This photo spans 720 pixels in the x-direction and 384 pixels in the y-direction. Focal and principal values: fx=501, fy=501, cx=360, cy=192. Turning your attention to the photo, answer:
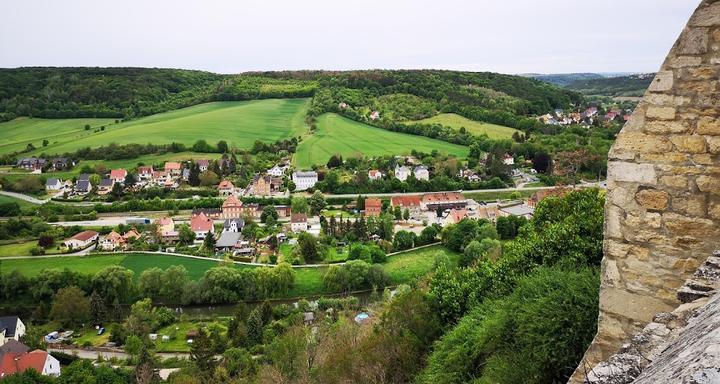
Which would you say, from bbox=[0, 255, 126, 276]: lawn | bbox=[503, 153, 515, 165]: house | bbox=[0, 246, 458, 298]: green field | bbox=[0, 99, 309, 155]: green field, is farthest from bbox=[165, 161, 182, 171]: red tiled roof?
bbox=[503, 153, 515, 165]: house

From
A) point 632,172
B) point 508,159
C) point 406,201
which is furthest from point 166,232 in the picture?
point 632,172

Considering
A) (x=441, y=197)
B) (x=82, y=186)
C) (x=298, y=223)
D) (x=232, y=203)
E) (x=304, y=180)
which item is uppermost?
(x=304, y=180)

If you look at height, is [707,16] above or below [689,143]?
above

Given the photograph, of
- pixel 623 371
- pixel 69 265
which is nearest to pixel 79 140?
pixel 69 265

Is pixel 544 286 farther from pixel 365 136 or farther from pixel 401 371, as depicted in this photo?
pixel 365 136

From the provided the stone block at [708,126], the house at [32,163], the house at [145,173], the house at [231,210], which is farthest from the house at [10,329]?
the house at [32,163]

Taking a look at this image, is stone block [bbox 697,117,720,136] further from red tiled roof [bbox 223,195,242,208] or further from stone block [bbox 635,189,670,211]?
red tiled roof [bbox 223,195,242,208]

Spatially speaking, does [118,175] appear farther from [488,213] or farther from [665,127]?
[665,127]
